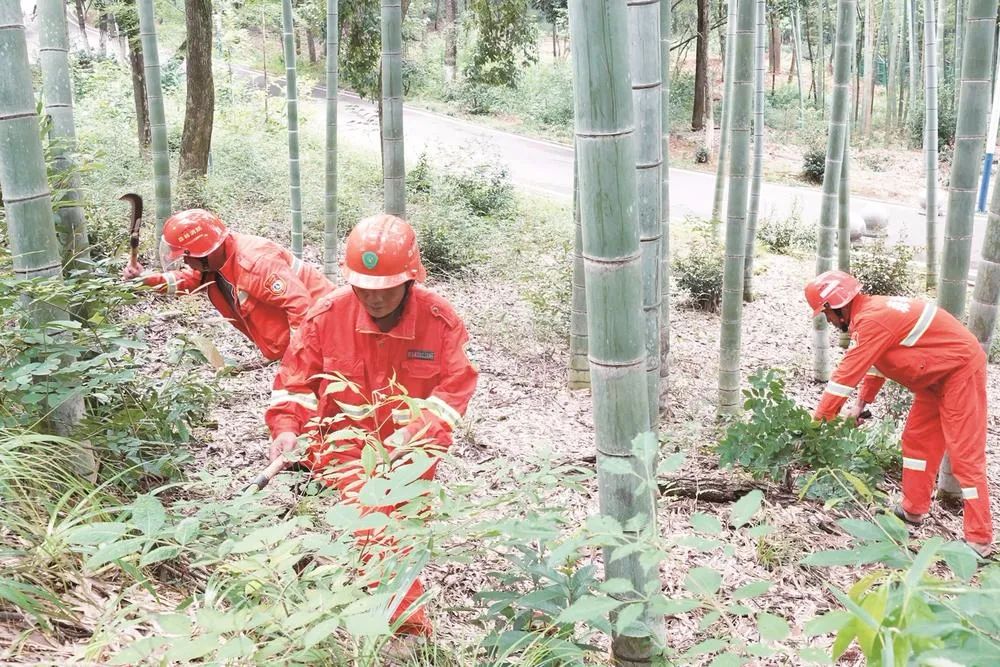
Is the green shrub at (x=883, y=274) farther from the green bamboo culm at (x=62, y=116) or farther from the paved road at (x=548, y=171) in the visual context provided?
the green bamboo culm at (x=62, y=116)

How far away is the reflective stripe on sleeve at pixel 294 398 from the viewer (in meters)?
2.93

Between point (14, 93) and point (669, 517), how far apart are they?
3.34 m

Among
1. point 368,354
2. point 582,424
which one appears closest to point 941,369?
point 582,424

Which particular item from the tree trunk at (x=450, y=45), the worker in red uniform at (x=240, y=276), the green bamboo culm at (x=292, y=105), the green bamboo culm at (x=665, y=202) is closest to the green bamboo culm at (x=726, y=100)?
the green bamboo culm at (x=665, y=202)

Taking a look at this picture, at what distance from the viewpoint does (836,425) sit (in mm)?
4320

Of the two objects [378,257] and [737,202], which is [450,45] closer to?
[737,202]

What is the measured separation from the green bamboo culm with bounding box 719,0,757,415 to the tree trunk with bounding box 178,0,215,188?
22.0ft

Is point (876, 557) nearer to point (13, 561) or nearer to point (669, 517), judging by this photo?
point (13, 561)

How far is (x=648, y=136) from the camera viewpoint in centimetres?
259

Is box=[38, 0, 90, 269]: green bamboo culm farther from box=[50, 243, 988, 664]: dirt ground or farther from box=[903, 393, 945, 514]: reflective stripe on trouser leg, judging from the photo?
box=[903, 393, 945, 514]: reflective stripe on trouser leg

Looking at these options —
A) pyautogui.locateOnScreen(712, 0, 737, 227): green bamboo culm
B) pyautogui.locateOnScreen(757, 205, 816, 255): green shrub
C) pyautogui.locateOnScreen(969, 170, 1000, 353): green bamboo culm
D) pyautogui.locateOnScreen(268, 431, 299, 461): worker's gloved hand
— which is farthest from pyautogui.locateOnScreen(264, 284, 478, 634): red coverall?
pyautogui.locateOnScreen(757, 205, 816, 255): green shrub

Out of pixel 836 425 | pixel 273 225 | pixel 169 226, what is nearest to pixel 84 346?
pixel 169 226

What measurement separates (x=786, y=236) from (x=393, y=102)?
343 inches

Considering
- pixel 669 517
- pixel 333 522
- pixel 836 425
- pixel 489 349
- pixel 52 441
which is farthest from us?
pixel 489 349
